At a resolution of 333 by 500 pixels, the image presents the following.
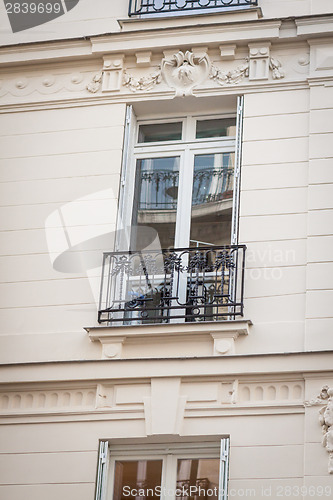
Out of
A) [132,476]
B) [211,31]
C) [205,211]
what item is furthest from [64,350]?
[211,31]

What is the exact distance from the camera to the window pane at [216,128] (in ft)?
36.1

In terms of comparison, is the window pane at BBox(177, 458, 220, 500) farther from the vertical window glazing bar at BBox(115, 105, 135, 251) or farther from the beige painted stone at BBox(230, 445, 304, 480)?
the vertical window glazing bar at BBox(115, 105, 135, 251)

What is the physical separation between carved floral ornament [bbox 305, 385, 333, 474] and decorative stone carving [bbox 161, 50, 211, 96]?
346 centimetres

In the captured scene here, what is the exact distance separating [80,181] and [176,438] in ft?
9.23

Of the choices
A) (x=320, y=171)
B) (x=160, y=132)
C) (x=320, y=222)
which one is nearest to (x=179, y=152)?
(x=160, y=132)

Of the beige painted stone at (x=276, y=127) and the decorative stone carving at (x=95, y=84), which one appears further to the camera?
the decorative stone carving at (x=95, y=84)

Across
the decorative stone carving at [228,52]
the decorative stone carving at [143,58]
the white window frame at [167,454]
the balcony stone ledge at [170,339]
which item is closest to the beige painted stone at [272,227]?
the balcony stone ledge at [170,339]

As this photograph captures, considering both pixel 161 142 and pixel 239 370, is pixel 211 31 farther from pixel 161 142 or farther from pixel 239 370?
pixel 239 370

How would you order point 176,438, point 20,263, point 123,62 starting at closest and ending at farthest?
1. point 176,438
2. point 20,263
3. point 123,62

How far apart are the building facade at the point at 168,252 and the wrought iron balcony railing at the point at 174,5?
31mm

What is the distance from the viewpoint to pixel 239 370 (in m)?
9.41

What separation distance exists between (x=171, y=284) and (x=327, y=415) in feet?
6.61

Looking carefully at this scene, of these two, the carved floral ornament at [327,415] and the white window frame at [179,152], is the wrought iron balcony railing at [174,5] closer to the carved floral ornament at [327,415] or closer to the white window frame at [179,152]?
the white window frame at [179,152]

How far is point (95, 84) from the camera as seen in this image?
11.2m
